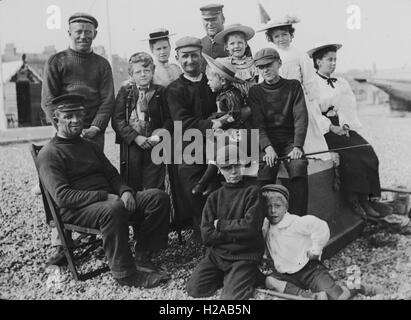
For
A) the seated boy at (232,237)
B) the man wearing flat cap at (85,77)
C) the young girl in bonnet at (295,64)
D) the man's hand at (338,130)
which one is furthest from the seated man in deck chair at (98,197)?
the man's hand at (338,130)

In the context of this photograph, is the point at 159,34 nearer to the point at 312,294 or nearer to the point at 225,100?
the point at 225,100

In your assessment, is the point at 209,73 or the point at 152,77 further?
the point at 152,77

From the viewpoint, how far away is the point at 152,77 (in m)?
3.80

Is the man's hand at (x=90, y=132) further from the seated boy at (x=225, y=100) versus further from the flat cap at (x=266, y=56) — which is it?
the flat cap at (x=266, y=56)

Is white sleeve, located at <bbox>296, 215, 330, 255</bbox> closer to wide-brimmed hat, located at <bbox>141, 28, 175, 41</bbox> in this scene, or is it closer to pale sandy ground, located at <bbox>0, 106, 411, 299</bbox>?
pale sandy ground, located at <bbox>0, 106, 411, 299</bbox>

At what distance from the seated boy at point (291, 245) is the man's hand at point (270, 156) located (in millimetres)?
221

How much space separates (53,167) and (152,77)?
107 centimetres

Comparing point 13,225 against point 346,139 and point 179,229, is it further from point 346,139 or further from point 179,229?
point 346,139

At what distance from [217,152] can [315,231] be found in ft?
2.84

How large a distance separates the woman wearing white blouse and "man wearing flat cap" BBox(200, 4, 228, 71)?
0.74 metres

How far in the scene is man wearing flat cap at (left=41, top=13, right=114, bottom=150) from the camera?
3.68m

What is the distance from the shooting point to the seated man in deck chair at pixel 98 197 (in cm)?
328

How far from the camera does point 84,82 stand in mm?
3756
